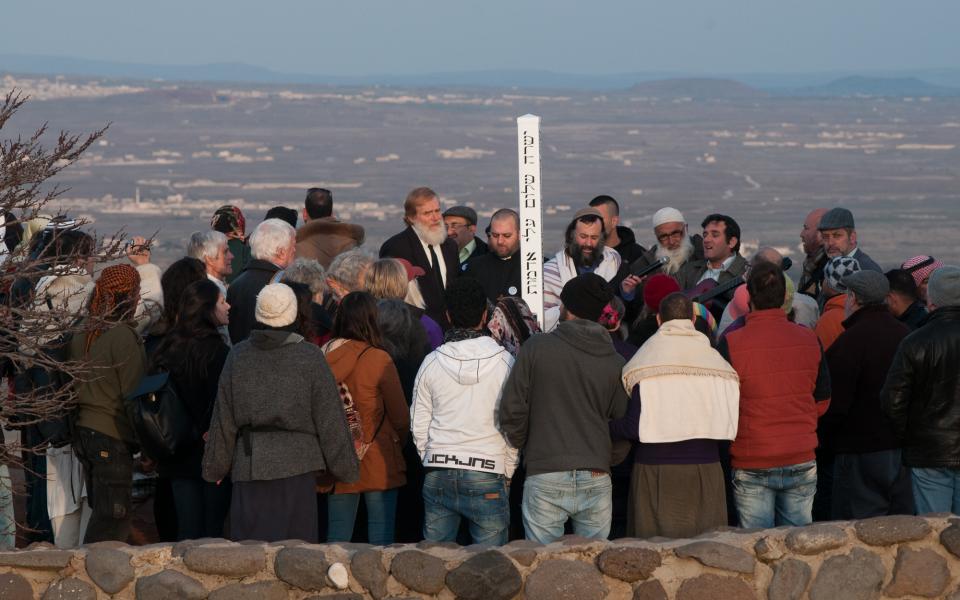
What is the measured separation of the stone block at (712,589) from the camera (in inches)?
237

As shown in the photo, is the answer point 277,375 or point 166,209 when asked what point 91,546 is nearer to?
point 277,375

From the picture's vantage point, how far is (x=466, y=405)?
670 centimetres

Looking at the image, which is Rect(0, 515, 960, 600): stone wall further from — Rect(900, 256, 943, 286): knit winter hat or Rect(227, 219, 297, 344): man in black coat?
Rect(900, 256, 943, 286): knit winter hat

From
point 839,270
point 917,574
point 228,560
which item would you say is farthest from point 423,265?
point 917,574

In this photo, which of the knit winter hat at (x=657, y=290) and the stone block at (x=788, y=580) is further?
the knit winter hat at (x=657, y=290)

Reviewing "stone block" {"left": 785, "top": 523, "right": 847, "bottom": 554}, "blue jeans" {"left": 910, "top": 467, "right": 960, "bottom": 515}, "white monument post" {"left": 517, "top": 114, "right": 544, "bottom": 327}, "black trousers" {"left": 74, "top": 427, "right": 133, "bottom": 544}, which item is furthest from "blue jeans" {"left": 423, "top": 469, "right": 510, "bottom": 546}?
"white monument post" {"left": 517, "top": 114, "right": 544, "bottom": 327}

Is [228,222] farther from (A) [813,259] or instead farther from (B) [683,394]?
(B) [683,394]

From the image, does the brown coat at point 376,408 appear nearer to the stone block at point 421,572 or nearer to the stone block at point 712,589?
the stone block at point 421,572

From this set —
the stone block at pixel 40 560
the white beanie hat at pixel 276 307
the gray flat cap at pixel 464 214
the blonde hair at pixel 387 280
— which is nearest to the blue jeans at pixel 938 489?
the blonde hair at pixel 387 280

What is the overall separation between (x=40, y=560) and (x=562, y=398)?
2364 mm

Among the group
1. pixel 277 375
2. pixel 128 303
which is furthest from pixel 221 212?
pixel 277 375

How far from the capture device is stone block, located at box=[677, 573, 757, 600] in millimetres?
6020

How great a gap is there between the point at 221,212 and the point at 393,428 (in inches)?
141

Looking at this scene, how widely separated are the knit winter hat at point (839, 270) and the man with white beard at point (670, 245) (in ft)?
5.05
